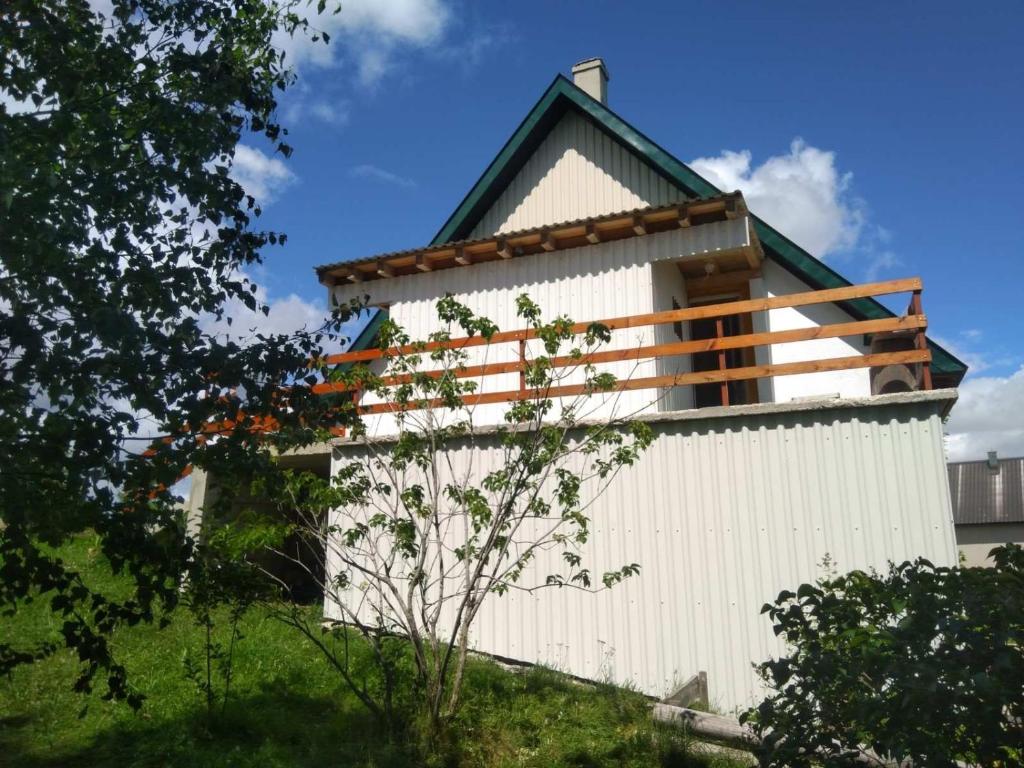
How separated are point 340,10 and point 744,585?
6235 millimetres

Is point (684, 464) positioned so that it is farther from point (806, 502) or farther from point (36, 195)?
point (36, 195)

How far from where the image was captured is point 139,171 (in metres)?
4.56

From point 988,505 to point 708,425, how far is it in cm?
3259

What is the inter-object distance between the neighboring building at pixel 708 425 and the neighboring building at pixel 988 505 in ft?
87.2

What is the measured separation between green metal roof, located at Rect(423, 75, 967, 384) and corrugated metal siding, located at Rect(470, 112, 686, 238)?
139 mm

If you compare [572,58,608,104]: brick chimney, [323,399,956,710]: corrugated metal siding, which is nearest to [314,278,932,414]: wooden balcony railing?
[323,399,956,710]: corrugated metal siding

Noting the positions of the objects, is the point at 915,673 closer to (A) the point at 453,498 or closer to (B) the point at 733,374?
(A) the point at 453,498

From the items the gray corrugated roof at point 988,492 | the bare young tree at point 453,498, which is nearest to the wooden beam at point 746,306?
the bare young tree at point 453,498

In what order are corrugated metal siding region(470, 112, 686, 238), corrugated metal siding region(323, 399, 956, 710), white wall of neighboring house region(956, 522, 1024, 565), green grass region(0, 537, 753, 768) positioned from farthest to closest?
white wall of neighboring house region(956, 522, 1024, 565) < corrugated metal siding region(470, 112, 686, 238) < corrugated metal siding region(323, 399, 956, 710) < green grass region(0, 537, 753, 768)

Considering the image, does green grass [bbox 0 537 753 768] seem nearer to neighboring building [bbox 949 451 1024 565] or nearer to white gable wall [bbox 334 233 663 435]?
white gable wall [bbox 334 233 663 435]

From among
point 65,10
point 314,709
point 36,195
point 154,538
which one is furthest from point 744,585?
point 65,10

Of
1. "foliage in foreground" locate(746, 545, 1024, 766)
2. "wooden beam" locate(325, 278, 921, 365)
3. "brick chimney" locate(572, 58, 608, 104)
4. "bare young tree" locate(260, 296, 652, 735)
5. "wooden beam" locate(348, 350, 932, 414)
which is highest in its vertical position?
"brick chimney" locate(572, 58, 608, 104)

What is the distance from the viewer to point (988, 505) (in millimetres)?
34844

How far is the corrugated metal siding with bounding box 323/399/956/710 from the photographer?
7574 millimetres
